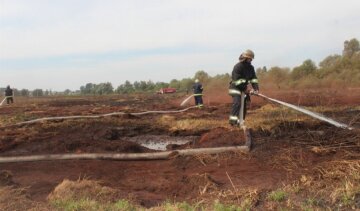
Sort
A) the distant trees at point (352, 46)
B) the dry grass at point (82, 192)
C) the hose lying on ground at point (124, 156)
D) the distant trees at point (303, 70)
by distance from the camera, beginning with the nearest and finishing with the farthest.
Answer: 1. the dry grass at point (82, 192)
2. the hose lying on ground at point (124, 156)
3. the distant trees at point (303, 70)
4. the distant trees at point (352, 46)

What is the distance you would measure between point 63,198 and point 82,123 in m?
8.59

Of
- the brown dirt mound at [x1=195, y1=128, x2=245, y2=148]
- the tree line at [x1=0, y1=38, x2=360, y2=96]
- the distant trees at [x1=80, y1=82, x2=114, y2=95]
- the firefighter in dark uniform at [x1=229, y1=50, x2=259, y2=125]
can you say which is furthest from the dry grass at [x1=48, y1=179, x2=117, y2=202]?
the distant trees at [x1=80, y1=82, x2=114, y2=95]

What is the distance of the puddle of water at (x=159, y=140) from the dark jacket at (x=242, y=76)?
1.76 m

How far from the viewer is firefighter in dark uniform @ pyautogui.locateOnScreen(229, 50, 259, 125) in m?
10.2

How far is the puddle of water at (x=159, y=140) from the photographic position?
11.2 metres

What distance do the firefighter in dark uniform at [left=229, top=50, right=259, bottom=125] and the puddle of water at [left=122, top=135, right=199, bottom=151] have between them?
140cm

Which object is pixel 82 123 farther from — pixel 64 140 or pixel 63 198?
pixel 63 198

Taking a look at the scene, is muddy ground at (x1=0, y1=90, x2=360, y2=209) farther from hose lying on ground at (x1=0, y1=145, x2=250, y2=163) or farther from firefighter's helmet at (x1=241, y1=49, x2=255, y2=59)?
firefighter's helmet at (x1=241, y1=49, x2=255, y2=59)

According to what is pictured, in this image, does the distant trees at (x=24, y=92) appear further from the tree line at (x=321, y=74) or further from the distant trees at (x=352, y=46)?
the distant trees at (x=352, y=46)

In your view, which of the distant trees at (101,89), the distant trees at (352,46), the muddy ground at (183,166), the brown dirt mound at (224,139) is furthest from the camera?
the distant trees at (101,89)

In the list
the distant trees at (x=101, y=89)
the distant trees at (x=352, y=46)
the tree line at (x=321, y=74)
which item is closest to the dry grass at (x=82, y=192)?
the tree line at (x=321, y=74)

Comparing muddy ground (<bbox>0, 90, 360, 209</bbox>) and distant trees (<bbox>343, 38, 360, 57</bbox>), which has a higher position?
distant trees (<bbox>343, 38, 360, 57</bbox>)

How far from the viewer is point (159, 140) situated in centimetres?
1208

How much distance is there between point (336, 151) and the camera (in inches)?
286
